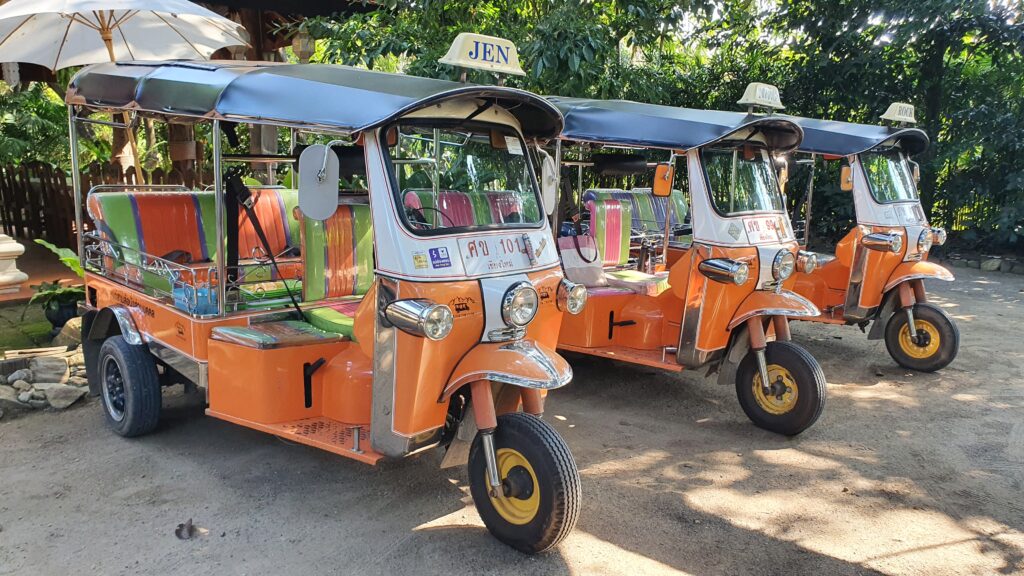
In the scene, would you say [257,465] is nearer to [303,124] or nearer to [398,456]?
[398,456]

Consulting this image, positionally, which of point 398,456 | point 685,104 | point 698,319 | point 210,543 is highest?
point 685,104

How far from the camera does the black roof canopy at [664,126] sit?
489 centimetres

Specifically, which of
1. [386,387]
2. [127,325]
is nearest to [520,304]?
[386,387]

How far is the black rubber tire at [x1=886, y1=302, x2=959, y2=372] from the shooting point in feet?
20.1

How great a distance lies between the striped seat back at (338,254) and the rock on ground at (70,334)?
314 cm

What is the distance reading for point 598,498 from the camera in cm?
387

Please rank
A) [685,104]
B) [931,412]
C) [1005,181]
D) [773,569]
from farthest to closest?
[685,104] < [1005,181] < [931,412] < [773,569]

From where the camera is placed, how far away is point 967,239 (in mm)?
11711

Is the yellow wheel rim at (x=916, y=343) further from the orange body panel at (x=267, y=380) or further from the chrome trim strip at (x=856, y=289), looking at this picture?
the orange body panel at (x=267, y=380)

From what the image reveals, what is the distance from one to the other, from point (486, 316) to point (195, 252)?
2.61 metres

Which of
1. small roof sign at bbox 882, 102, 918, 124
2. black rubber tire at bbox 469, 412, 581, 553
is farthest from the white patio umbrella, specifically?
small roof sign at bbox 882, 102, 918, 124

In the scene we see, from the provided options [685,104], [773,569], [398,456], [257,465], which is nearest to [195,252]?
[257,465]

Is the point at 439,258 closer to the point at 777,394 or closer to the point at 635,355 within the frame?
the point at 635,355

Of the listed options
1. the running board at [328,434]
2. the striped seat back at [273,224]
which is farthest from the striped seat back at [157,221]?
the running board at [328,434]
